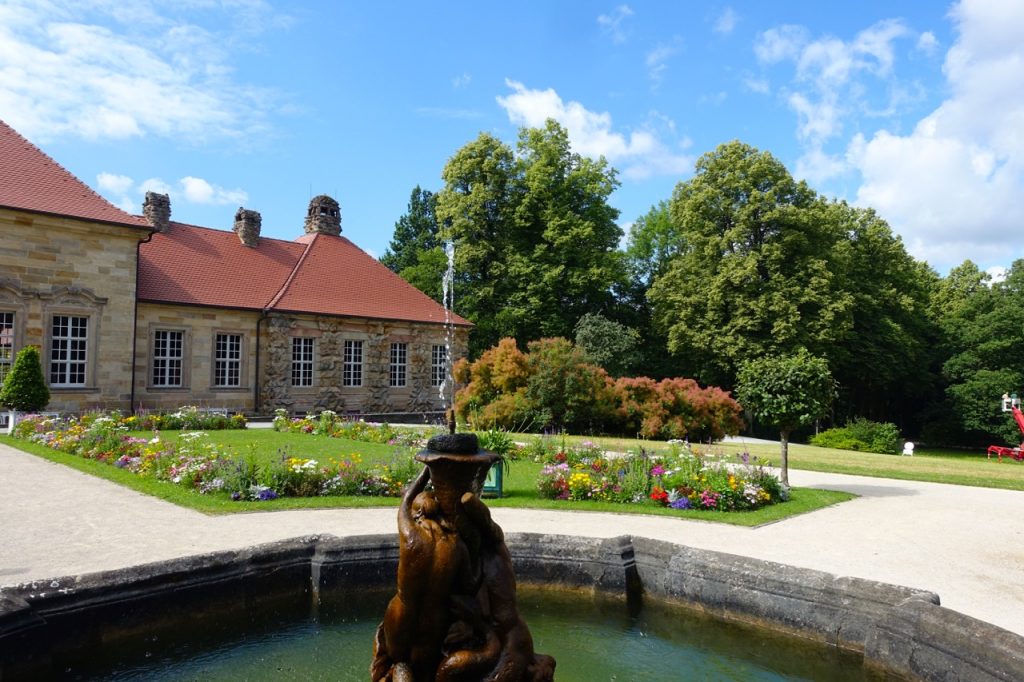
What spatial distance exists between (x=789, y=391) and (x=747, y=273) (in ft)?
63.4

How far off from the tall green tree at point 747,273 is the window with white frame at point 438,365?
10.5m

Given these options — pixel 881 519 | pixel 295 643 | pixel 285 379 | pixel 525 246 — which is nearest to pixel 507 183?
pixel 525 246

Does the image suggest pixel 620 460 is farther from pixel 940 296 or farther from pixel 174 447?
pixel 940 296

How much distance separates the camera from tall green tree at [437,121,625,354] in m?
32.3

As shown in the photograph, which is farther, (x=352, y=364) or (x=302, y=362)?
(x=352, y=364)

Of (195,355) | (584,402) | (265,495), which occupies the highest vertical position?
(195,355)

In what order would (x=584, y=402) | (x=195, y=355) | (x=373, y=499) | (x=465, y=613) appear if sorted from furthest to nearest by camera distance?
(x=195, y=355) → (x=584, y=402) → (x=373, y=499) → (x=465, y=613)

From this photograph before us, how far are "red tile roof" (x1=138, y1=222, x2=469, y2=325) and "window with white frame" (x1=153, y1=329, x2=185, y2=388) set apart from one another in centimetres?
122

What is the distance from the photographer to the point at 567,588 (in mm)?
5871

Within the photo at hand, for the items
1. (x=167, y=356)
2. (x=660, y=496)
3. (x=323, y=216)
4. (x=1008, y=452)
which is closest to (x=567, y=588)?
(x=660, y=496)

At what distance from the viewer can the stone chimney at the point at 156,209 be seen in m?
26.2

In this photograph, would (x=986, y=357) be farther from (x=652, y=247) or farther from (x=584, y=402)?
(x=584, y=402)

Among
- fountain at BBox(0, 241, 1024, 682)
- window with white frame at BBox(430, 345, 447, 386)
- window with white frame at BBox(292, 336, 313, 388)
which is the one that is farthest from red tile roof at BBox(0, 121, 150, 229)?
fountain at BBox(0, 241, 1024, 682)

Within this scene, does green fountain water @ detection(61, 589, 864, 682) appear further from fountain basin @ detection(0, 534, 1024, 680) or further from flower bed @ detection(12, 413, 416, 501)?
flower bed @ detection(12, 413, 416, 501)
